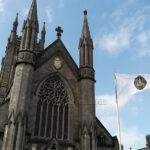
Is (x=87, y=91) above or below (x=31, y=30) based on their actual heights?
below

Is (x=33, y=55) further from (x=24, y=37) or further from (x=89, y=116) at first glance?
(x=89, y=116)

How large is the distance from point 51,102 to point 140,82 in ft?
35.2

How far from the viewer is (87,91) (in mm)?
30891

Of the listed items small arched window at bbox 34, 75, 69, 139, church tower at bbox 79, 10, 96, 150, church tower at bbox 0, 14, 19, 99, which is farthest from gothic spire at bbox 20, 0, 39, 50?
church tower at bbox 0, 14, 19, 99

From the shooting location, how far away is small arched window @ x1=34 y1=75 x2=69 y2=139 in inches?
1104

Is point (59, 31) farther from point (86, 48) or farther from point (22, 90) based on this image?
point (22, 90)

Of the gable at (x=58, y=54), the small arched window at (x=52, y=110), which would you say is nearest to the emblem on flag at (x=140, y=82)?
the small arched window at (x=52, y=110)

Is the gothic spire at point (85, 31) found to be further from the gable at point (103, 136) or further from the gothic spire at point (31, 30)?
the gable at point (103, 136)

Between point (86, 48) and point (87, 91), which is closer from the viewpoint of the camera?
point (87, 91)

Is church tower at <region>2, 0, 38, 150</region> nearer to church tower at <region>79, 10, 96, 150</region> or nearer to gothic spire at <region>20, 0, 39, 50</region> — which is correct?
gothic spire at <region>20, 0, 39, 50</region>

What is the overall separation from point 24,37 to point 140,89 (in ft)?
48.4

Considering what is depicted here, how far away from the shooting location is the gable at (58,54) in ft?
105

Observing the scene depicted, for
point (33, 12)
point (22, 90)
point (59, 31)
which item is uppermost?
point (33, 12)

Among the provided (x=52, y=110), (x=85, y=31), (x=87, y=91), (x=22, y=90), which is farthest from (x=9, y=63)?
(x=22, y=90)
